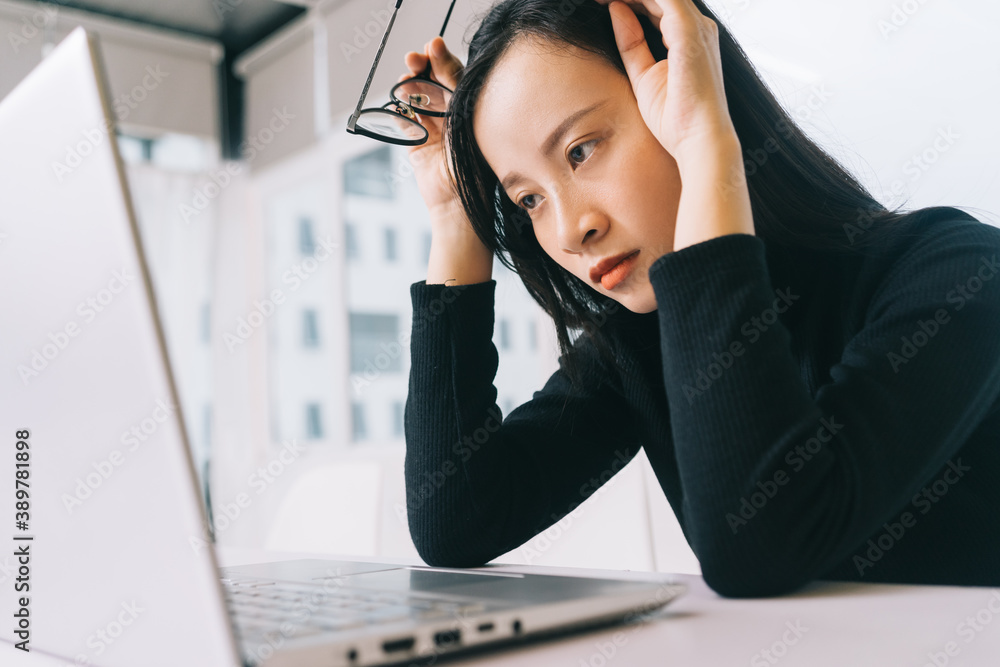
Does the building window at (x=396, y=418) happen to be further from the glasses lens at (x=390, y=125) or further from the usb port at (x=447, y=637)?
the usb port at (x=447, y=637)

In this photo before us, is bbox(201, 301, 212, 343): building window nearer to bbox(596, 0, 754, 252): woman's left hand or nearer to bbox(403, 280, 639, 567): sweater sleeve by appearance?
bbox(403, 280, 639, 567): sweater sleeve

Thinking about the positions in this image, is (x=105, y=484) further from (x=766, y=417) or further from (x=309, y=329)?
(x=309, y=329)

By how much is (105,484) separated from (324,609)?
0.15 m

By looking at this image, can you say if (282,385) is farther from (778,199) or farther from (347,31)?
(778,199)

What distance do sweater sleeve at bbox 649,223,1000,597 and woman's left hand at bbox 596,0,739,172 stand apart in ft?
0.49

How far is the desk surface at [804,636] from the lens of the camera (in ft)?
1.20

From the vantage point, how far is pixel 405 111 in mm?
1095

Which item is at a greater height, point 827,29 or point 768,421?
point 827,29

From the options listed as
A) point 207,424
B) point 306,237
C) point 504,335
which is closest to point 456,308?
point 504,335

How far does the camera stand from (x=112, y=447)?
35 cm

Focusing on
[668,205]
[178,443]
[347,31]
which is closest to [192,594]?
[178,443]

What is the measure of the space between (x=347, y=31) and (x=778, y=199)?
3.24 metres

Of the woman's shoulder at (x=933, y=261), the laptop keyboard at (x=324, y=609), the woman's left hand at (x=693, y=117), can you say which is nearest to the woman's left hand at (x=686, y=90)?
the woman's left hand at (x=693, y=117)

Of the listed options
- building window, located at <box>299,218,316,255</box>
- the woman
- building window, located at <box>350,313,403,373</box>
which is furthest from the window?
the woman
